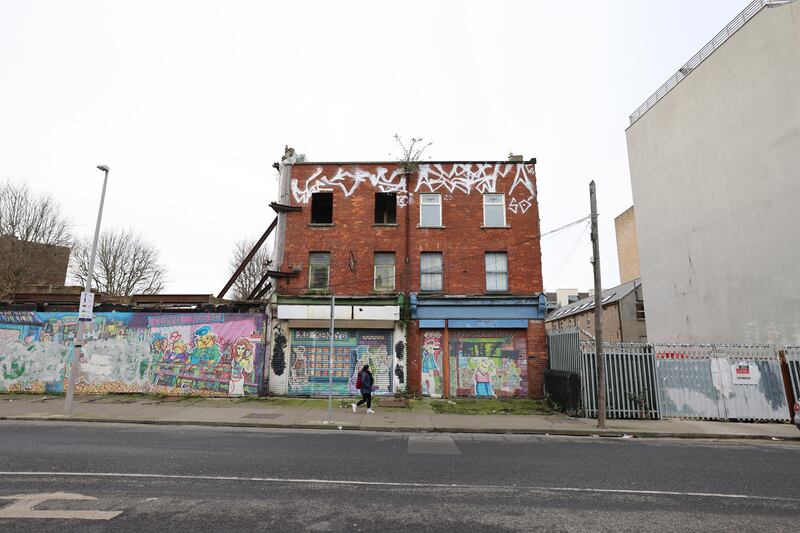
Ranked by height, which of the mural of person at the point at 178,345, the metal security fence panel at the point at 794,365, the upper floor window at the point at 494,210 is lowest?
the metal security fence panel at the point at 794,365

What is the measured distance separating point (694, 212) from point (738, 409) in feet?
39.8

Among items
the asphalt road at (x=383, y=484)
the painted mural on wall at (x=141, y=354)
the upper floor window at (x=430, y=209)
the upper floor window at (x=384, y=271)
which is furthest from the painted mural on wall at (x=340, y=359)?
the asphalt road at (x=383, y=484)

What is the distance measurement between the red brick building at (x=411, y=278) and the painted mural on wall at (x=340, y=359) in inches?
1.7

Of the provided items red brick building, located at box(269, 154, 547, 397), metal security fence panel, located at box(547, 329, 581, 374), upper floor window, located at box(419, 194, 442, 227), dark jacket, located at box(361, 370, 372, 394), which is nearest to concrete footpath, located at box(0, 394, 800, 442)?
dark jacket, located at box(361, 370, 372, 394)

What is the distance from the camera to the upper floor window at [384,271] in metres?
19.7

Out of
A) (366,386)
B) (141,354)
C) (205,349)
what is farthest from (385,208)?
(141,354)

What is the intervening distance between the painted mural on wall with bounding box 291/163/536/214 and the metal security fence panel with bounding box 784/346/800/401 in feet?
36.4

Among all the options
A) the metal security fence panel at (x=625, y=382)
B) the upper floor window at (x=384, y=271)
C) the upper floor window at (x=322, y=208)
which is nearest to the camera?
the metal security fence panel at (x=625, y=382)

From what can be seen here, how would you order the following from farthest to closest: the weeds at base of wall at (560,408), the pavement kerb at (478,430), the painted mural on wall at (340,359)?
the painted mural on wall at (340,359) → the weeds at base of wall at (560,408) → the pavement kerb at (478,430)

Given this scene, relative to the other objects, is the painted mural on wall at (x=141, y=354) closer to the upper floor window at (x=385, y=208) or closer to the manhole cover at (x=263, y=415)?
the manhole cover at (x=263, y=415)

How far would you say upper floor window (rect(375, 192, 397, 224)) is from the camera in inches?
826

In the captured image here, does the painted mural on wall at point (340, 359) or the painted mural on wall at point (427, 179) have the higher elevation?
the painted mural on wall at point (427, 179)

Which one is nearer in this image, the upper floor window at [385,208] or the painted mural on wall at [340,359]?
the painted mural on wall at [340,359]

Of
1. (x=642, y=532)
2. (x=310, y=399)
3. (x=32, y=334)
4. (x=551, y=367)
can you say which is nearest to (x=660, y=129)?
(x=551, y=367)
